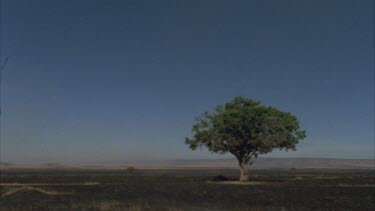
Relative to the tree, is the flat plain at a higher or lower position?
lower

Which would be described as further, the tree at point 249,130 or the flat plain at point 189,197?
the tree at point 249,130

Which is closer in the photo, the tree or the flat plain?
the flat plain

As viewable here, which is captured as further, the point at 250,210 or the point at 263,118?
the point at 263,118

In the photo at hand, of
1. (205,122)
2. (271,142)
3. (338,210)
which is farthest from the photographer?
(205,122)

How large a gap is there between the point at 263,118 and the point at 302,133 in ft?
22.4

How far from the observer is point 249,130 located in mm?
71500

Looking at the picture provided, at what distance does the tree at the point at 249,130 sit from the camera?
233 feet

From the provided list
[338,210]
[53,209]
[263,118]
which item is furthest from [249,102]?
[53,209]

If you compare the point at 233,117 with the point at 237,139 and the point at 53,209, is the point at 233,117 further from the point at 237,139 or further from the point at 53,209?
the point at 53,209

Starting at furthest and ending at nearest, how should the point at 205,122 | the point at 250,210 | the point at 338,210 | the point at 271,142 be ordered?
the point at 205,122, the point at 271,142, the point at 338,210, the point at 250,210

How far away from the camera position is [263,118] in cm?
7219

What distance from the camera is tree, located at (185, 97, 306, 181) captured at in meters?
70.9

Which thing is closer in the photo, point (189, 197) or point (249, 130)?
point (189, 197)

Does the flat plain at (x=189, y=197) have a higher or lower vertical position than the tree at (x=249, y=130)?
lower
